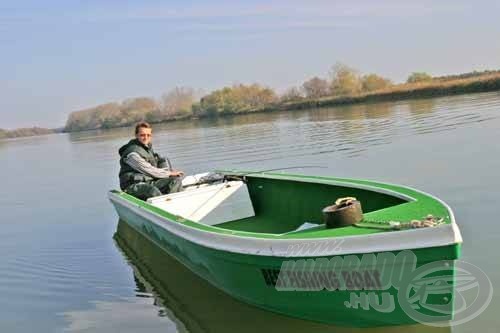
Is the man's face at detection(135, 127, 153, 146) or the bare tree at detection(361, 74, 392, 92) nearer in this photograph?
the man's face at detection(135, 127, 153, 146)

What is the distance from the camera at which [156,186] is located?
809 cm

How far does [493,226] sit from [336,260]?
3.25 m

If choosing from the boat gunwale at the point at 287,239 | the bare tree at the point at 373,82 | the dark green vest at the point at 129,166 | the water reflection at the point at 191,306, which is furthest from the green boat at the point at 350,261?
the bare tree at the point at 373,82

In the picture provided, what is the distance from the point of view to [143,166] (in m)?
7.82

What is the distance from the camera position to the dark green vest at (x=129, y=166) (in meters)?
7.89

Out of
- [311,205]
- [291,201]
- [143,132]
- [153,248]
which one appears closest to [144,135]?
[143,132]

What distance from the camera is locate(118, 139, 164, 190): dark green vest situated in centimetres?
789

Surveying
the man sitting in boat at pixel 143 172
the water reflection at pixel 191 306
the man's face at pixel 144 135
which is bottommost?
the water reflection at pixel 191 306

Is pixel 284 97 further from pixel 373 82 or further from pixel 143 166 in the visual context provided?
pixel 143 166

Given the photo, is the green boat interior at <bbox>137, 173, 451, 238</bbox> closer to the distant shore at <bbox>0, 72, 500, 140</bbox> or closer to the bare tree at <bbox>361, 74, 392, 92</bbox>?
the distant shore at <bbox>0, 72, 500, 140</bbox>

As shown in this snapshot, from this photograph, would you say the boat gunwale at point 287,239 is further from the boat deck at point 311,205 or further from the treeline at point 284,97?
the treeline at point 284,97

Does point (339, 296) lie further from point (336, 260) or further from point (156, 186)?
point (156, 186)

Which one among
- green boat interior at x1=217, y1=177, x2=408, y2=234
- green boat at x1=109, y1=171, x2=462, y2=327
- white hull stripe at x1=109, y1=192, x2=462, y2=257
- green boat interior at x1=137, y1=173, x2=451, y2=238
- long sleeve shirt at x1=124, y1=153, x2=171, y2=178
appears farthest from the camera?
long sleeve shirt at x1=124, y1=153, x2=171, y2=178

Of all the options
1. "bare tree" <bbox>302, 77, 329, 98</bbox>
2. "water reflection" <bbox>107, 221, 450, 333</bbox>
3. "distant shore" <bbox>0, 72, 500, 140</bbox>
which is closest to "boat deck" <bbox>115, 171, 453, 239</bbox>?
"water reflection" <bbox>107, 221, 450, 333</bbox>
